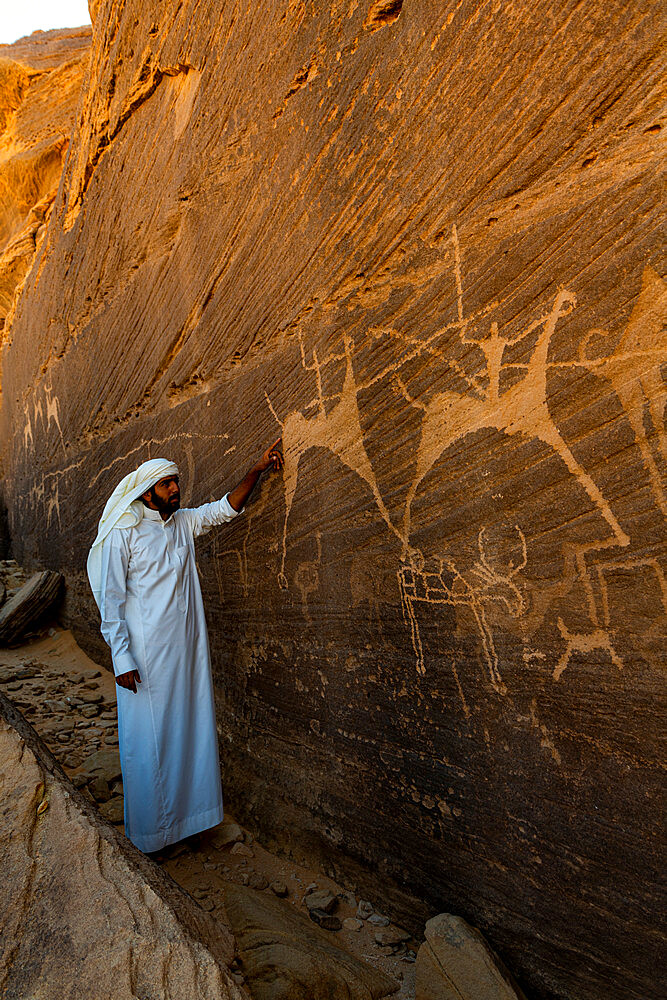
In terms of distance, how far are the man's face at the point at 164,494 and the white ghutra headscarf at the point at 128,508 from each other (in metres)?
0.03

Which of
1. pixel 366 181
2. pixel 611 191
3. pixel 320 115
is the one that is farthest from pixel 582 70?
pixel 320 115

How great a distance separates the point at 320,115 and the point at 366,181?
44 cm

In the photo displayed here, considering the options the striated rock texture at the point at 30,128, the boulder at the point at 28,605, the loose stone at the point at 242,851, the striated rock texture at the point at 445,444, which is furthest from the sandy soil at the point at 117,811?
the striated rock texture at the point at 30,128

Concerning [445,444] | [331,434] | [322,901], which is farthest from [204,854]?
[445,444]

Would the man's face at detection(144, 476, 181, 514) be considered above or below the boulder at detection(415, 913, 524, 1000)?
above

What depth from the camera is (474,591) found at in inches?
70.6

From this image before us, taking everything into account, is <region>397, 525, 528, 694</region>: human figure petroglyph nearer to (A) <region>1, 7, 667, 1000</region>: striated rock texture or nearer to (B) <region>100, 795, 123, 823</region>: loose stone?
(A) <region>1, 7, 667, 1000</region>: striated rock texture

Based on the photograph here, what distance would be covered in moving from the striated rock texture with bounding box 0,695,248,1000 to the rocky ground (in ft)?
0.69

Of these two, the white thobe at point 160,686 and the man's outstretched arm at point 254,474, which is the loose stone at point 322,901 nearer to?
the white thobe at point 160,686

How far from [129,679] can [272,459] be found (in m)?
1.04

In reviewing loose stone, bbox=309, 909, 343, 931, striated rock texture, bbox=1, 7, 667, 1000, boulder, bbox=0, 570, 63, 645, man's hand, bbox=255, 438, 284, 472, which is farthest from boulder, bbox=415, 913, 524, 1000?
boulder, bbox=0, 570, 63, 645

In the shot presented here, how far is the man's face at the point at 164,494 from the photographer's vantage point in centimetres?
264

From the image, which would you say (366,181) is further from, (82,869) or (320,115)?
(82,869)

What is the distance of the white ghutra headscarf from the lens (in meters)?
2.58
